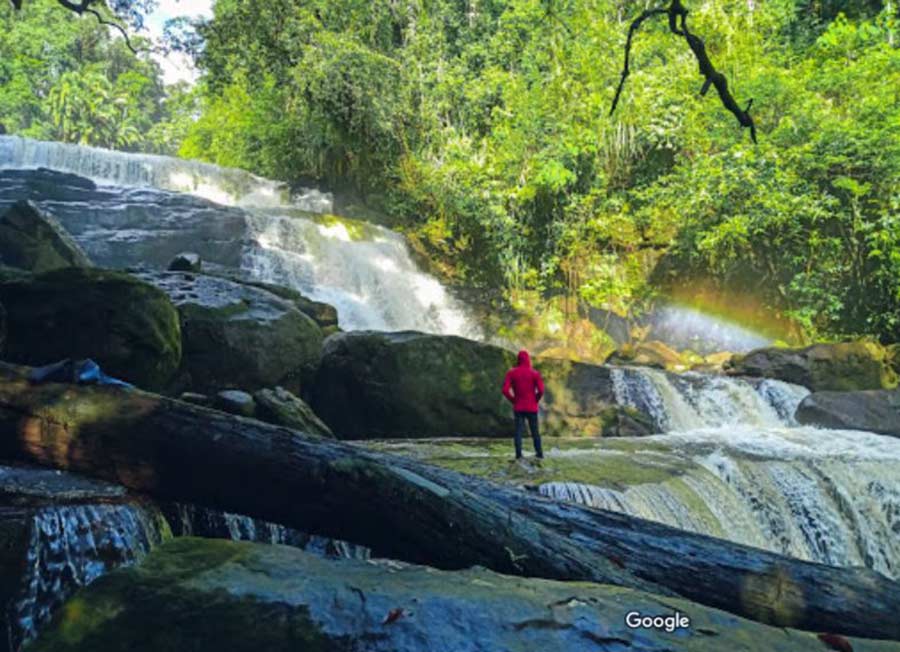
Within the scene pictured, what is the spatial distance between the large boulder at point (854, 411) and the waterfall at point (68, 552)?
14.9m

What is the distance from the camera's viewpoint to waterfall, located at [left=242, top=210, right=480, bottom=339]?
1984 cm

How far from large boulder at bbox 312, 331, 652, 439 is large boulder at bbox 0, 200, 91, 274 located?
5577mm

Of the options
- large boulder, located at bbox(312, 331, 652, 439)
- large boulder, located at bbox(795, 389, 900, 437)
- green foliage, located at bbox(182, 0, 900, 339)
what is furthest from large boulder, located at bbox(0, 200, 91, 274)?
large boulder, located at bbox(795, 389, 900, 437)

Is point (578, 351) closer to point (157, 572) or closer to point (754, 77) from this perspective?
point (754, 77)

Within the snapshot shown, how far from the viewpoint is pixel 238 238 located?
20.2 m

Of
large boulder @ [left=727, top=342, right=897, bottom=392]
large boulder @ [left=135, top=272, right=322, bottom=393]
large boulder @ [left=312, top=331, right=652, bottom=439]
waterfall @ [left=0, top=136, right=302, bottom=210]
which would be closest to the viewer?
large boulder @ [left=135, top=272, right=322, bottom=393]

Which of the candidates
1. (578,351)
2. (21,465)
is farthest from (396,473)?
(578,351)

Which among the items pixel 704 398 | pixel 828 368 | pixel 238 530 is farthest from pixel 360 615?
pixel 828 368

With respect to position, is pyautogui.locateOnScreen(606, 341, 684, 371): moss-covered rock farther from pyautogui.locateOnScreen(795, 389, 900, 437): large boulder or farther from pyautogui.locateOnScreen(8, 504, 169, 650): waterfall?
pyautogui.locateOnScreen(8, 504, 169, 650): waterfall

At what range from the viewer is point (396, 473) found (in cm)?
372

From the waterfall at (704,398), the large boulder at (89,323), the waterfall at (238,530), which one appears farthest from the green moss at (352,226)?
the waterfall at (238,530)

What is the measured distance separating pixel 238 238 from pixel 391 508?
18.1 metres

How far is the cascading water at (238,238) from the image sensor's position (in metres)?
19.1

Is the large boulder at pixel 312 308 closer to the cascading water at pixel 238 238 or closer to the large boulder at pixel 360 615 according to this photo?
the cascading water at pixel 238 238
